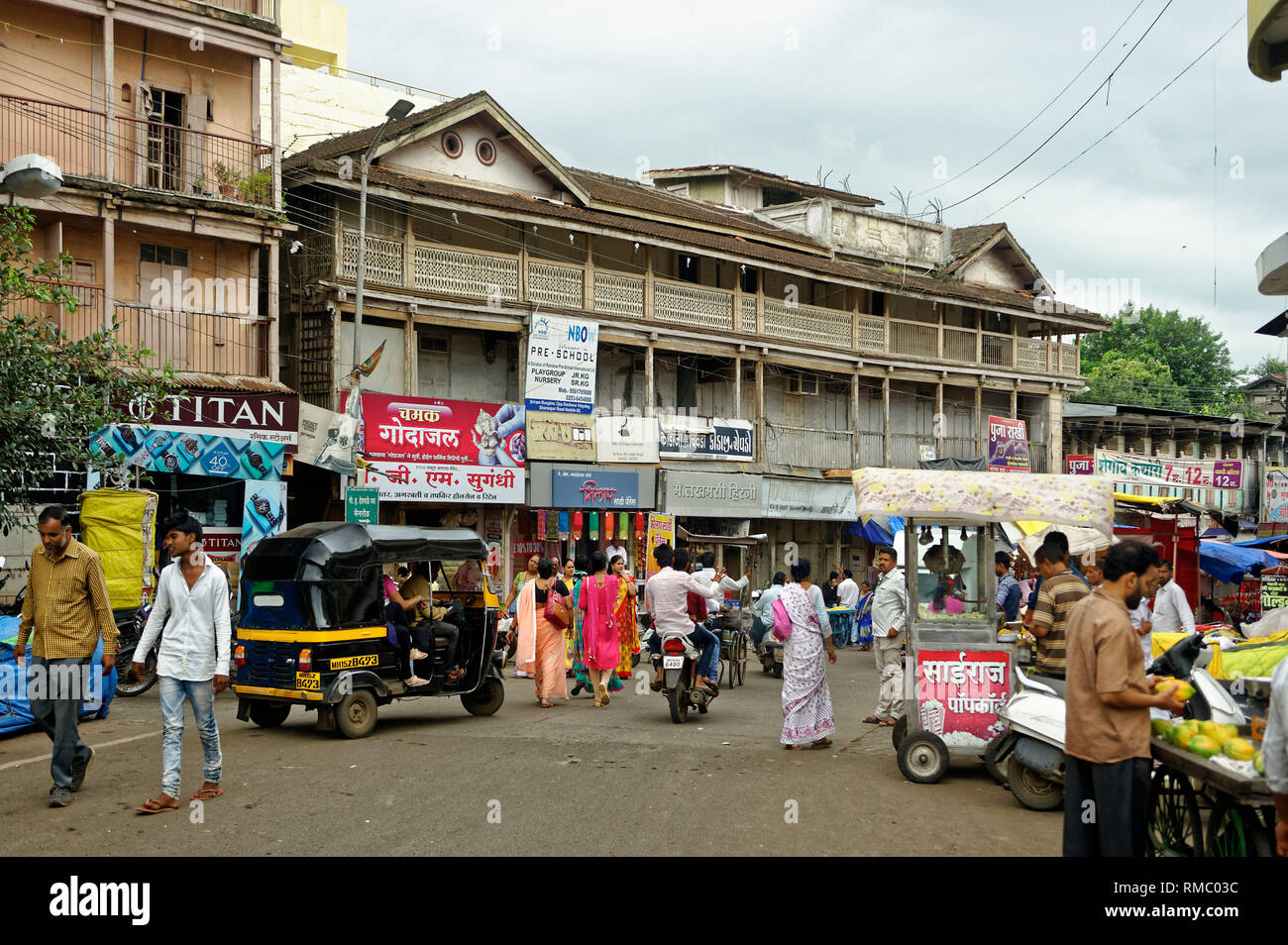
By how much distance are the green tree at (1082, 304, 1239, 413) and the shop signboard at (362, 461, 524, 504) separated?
4738 centimetres

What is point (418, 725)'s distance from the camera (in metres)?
12.7

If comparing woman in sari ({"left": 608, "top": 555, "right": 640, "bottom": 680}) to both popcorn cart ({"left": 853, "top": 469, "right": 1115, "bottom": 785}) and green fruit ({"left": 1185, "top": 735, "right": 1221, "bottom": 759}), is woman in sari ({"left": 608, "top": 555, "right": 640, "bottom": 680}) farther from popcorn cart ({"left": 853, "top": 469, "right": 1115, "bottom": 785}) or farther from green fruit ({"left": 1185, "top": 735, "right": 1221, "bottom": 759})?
green fruit ({"left": 1185, "top": 735, "right": 1221, "bottom": 759})

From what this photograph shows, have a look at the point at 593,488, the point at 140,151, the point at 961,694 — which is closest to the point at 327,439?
the point at 140,151

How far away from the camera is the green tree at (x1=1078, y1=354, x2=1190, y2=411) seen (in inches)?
2361

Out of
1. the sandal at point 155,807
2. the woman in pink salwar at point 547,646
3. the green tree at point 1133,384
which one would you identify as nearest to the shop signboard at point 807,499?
the woman in pink salwar at point 547,646

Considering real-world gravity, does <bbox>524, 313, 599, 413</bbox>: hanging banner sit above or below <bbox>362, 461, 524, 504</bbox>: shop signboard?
above

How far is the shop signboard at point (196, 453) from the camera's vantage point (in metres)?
19.8

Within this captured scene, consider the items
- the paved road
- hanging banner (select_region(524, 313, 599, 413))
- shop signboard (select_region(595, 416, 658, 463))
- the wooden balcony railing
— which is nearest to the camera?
the paved road

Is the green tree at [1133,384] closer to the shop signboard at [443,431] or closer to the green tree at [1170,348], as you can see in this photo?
the green tree at [1170,348]

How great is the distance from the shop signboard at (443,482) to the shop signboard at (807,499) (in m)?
8.03

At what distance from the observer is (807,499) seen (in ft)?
108

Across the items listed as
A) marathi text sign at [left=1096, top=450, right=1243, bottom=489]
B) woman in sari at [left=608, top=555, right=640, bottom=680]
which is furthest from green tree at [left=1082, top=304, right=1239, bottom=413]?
woman in sari at [left=608, top=555, right=640, bottom=680]

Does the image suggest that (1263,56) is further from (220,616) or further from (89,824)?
(89,824)
